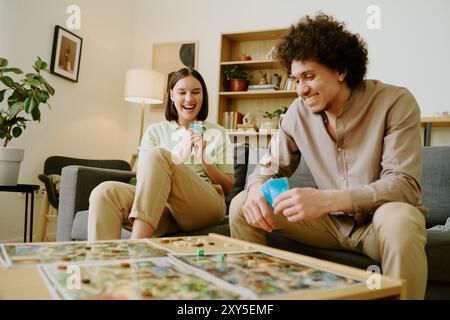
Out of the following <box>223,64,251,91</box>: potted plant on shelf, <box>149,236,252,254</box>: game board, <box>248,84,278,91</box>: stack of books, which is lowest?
<box>149,236,252,254</box>: game board

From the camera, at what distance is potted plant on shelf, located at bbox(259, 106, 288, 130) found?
389cm

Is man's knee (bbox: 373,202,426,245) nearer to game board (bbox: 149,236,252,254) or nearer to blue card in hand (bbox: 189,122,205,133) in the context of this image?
game board (bbox: 149,236,252,254)

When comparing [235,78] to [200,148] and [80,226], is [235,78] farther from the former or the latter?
[80,226]

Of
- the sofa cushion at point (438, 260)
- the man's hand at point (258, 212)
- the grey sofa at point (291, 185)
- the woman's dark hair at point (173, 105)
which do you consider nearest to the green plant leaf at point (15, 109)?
the grey sofa at point (291, 185)

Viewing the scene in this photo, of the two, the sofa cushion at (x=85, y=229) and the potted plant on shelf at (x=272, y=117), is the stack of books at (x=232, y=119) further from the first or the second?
the sofa cushion at (x=85, y=229)

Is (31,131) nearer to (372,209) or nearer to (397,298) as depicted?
(372,209)

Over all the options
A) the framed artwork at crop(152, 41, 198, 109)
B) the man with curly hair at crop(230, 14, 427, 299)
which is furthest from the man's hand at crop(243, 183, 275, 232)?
the framed artwork at crop(152, 41, 198, 109)

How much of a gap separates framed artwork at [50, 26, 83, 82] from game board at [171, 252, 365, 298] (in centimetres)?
308

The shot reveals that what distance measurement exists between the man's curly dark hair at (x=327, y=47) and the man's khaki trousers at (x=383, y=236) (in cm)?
48

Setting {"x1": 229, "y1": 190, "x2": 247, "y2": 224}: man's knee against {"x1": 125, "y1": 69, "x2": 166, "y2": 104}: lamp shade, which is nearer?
{"x1": 229, "y1": 190, "x2": 247, "y2": 224}: man's knee

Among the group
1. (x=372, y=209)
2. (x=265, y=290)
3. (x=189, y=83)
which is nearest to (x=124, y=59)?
(x=189, y=83)

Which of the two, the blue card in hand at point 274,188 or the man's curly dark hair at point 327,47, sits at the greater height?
the man's curly dark hair at point 327,47

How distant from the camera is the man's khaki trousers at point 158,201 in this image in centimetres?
136
